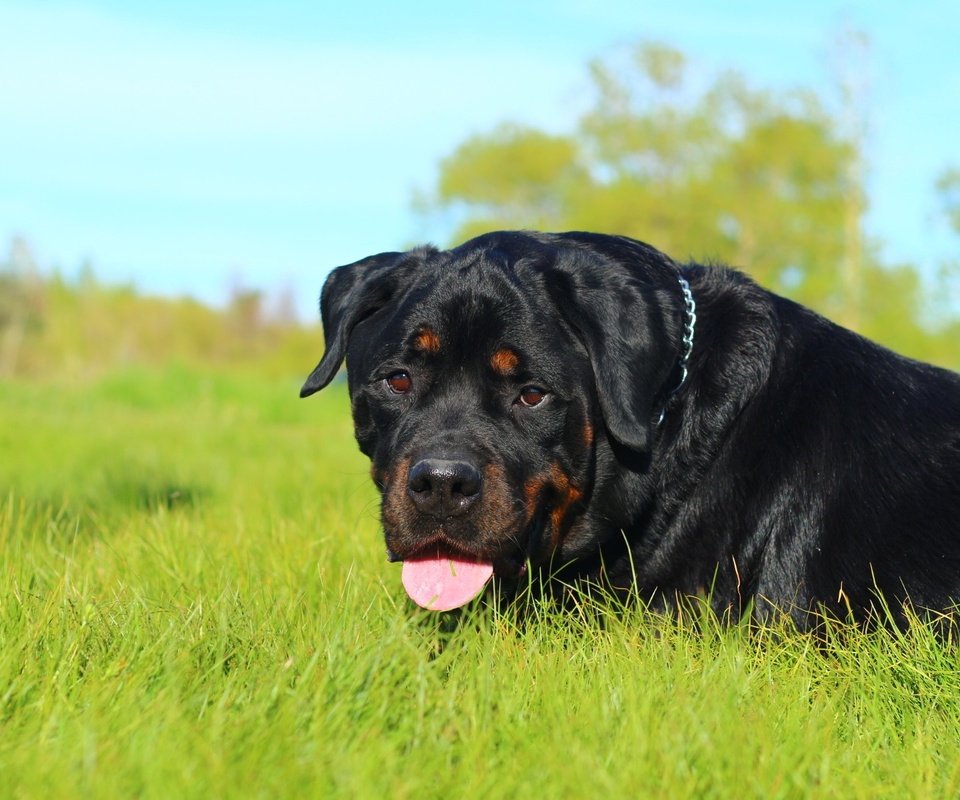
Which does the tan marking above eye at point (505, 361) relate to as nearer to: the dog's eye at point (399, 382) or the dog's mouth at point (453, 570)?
the dog's eye at point (399, 382)

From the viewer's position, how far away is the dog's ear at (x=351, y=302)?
13.3 feet

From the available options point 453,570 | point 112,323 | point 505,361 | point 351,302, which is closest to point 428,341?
point 505,361

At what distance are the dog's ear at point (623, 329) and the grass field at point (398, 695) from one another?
68cm

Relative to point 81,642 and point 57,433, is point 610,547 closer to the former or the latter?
point 81,642

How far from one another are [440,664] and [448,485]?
67 centimetres

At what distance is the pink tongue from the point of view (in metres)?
3.55

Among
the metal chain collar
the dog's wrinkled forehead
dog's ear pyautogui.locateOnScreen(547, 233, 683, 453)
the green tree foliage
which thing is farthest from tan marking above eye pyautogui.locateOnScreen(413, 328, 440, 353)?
the green tree foliage

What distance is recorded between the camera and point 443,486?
3355mm

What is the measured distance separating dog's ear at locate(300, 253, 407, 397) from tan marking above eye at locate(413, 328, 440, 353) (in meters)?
0.45

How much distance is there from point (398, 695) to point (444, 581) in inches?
38.9

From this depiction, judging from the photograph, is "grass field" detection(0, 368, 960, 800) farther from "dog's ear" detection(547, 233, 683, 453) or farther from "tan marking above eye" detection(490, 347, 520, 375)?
"tan marking above eye" detection(490, 347, 520, 375)

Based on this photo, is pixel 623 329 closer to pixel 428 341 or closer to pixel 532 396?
pixel 532 396

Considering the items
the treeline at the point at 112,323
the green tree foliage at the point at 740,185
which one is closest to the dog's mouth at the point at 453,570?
the green tree foliage at the point at 740,185

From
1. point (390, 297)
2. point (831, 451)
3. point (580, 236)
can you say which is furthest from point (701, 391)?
point (390, 297)
